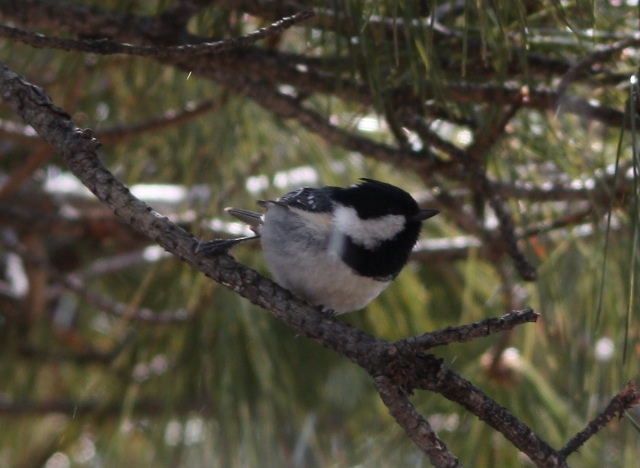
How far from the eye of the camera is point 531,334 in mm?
1401


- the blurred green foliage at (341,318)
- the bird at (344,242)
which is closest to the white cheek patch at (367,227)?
the bird at (344,242)

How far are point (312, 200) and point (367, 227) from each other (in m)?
0.13

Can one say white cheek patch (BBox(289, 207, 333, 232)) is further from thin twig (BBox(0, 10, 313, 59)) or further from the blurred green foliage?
thin twig (BBox(0, 10, 313, 59))

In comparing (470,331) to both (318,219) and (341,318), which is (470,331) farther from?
(341,318)

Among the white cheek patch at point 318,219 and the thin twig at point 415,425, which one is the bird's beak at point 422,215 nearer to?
the white cheek patch at point 318,219

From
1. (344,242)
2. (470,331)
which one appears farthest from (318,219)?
(470,331)

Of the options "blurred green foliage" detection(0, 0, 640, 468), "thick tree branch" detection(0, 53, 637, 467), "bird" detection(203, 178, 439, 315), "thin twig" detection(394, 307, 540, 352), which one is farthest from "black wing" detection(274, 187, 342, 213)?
"thin twig" detection(394, 307, 540, 352)

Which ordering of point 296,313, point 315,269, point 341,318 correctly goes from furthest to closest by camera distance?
point 341,318 < point 315,269 < point 296,313

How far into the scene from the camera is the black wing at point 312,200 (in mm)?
A: 1303

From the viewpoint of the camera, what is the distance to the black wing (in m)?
1.30

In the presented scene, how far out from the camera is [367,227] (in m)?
1.25

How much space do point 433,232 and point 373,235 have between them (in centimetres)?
69

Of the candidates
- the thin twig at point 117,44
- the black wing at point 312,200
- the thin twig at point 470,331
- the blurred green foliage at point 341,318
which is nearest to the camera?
the thin twig at point 470,331

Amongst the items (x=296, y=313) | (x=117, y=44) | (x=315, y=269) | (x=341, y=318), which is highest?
(x=117, y=44)
